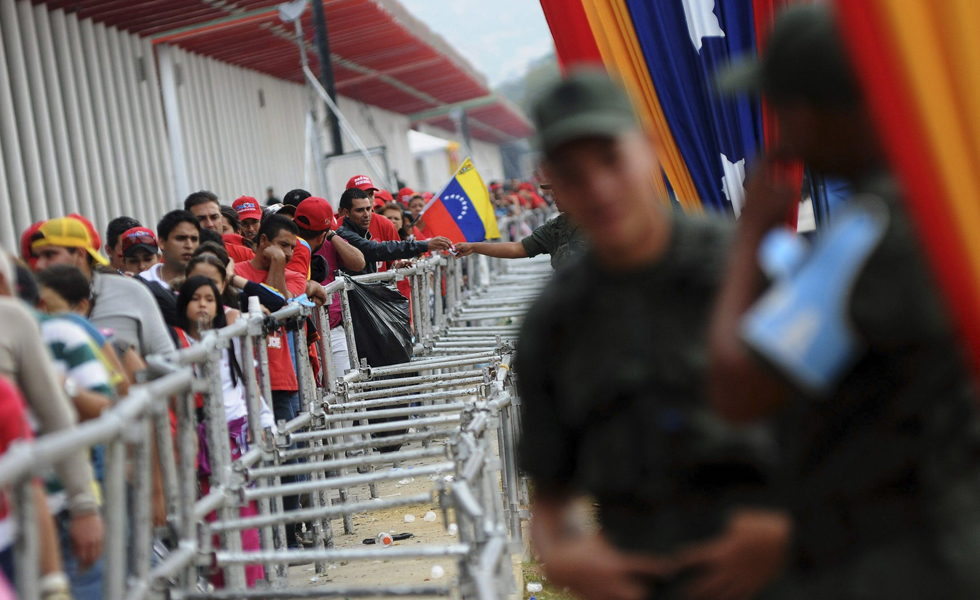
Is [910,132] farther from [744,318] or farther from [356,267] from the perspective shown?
[356,267]

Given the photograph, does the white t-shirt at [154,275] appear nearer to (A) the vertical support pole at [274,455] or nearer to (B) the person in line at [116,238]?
(A) the vertical support pole at [274,455]

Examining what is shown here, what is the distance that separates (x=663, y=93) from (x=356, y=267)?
10.5 ft

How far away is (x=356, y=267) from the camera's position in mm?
8281

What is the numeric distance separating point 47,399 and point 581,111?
1.95m

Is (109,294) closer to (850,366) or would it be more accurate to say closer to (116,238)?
(116,238)

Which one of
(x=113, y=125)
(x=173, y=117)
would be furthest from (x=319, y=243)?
(x=173, y=117)

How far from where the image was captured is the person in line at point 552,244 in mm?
6551

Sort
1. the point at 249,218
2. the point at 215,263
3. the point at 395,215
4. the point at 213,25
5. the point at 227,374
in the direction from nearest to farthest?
the point at 227,374, the point at 215,263, the point at 249,218, the point at 395,215, the point at 213,25

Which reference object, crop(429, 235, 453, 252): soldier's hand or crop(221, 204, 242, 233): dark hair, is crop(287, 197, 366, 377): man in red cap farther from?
crop(429, 235, 453, 252): soldier's hand

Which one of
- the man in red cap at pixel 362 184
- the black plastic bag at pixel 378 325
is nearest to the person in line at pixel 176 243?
the black plastic bag at pixel 378 325

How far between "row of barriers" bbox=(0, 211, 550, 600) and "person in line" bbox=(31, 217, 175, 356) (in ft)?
0.79

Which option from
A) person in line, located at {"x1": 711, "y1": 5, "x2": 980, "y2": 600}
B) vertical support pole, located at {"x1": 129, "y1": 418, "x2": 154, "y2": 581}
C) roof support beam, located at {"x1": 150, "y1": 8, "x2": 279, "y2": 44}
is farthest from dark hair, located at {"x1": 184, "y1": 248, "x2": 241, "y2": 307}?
roof support beam, located at {"x1": 150, "y1": 8, "x2": 279, "y2": 44}

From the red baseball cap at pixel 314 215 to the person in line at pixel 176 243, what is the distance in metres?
1.56

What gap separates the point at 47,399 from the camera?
313 centimetres
